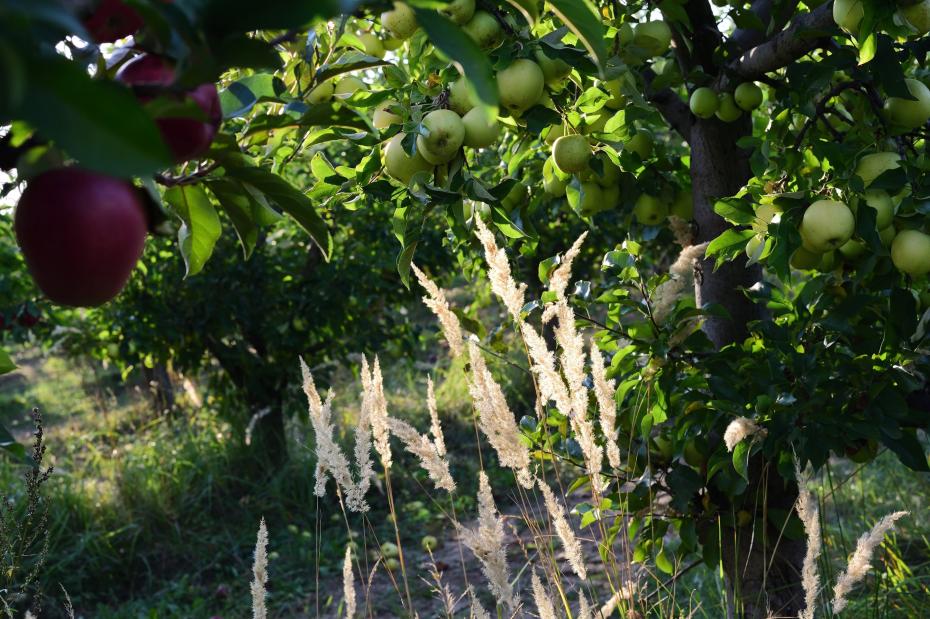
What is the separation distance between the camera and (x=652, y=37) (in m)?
1.37

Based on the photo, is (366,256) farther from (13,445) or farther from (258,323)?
(13,445)

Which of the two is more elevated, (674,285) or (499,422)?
(674,285)

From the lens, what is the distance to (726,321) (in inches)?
71.7

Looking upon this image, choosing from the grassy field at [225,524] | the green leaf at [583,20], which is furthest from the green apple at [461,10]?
the grassy field at [225,524]

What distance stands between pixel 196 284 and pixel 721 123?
280cm

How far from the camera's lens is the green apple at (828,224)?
1241 mm

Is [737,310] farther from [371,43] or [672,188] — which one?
[371,43]

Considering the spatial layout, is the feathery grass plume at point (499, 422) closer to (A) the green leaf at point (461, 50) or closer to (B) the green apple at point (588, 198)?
(B) the green apple at point (588, 198)

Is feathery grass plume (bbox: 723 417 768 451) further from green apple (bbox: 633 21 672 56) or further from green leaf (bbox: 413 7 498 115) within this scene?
green leaf (bbox: 413 7 498 115)

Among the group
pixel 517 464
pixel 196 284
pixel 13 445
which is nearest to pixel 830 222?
pixel 517 464

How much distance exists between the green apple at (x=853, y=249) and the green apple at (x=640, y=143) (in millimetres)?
405

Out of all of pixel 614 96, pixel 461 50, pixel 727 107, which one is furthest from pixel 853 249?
pixel 461 50

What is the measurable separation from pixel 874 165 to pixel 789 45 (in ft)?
0.76

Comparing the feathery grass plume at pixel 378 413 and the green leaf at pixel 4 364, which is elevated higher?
the green leaf at pixel 4 364
